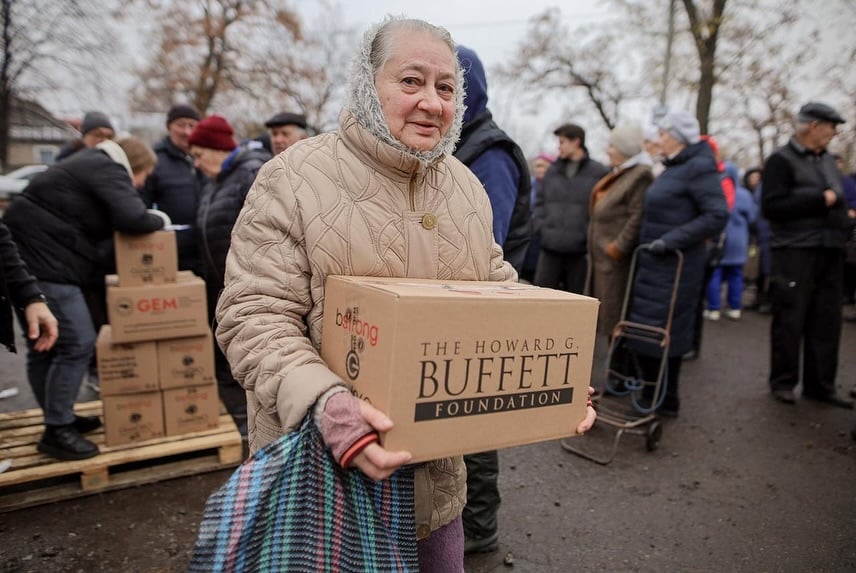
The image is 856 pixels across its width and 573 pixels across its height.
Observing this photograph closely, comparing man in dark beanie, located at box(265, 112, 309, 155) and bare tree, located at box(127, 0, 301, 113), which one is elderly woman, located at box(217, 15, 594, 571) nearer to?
man in dark beanie, located at box(265, 112, 309, 155)

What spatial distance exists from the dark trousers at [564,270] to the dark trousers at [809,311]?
1568 millimetres

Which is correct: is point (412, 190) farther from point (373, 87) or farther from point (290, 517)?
point (290, 517)

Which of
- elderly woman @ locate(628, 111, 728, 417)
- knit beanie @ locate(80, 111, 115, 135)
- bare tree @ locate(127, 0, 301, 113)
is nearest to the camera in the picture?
elderly woman @ locate(628, 111, 728, 417)

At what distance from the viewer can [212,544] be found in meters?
1.11

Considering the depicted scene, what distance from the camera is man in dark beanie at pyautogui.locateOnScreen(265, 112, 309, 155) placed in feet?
14.8

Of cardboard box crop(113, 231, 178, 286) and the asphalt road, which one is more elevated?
cardboard box crop(113, 231, 178, 286)

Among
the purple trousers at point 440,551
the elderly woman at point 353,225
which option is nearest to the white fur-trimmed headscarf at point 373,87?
the elderly woman at point 353,225

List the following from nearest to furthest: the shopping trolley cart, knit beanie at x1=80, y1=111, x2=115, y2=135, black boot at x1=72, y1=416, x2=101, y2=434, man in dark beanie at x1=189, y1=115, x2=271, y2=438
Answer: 1. black boot at x1=72, y1=416, x2=101, y2=434
2. man in dark beanie at x1=189, y1=115, x2=271, y2=438
3. the shopping trolley cart
4. knit beanie at x1=80, y1=111, x2=115, y2=135

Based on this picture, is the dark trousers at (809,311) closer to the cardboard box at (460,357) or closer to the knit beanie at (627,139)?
the knit beanie at (627,139)

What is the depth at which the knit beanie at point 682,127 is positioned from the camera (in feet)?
12.9

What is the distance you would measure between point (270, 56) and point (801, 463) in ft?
68.2

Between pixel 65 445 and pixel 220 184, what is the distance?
1.80m

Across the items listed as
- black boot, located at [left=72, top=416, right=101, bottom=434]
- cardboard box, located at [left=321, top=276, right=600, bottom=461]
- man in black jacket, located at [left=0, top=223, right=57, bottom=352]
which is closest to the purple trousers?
cardboard box, located at [left=321, top=276, right=600, bottom=461]

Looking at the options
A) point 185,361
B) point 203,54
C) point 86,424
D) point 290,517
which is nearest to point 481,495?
point 290,517
